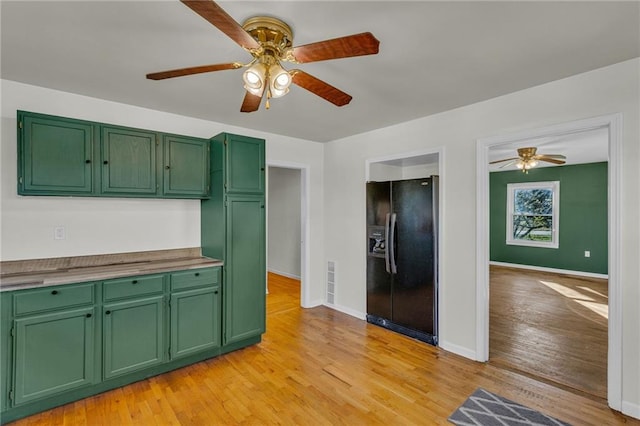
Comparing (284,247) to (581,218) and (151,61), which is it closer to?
(151,61)

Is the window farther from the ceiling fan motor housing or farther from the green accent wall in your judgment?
the ceiling fan motor housing

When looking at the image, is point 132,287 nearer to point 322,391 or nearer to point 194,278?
point 194,278

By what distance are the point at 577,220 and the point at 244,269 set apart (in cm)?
753

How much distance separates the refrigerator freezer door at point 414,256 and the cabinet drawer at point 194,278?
6.82ft

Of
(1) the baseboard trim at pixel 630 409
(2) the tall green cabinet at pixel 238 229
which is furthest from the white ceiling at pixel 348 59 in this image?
(1) the baseboard trim at pixel 630 409

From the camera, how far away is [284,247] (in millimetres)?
6945

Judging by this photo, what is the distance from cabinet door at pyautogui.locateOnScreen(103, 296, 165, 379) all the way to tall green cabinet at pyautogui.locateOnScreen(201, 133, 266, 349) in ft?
2.07

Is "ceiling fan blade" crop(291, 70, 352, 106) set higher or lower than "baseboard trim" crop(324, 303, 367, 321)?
higher

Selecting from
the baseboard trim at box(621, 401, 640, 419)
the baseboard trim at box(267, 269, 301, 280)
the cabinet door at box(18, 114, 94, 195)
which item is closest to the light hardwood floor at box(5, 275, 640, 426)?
the baseboard trim at box(621, 401, 640, 419)

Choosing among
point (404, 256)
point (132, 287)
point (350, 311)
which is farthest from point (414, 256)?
point (132, 287)

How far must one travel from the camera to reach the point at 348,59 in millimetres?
2191

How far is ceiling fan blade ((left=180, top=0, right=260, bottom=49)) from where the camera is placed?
4.03 ft

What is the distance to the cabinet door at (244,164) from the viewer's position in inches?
125

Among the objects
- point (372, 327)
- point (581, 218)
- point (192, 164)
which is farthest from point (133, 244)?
point (581, 218)
